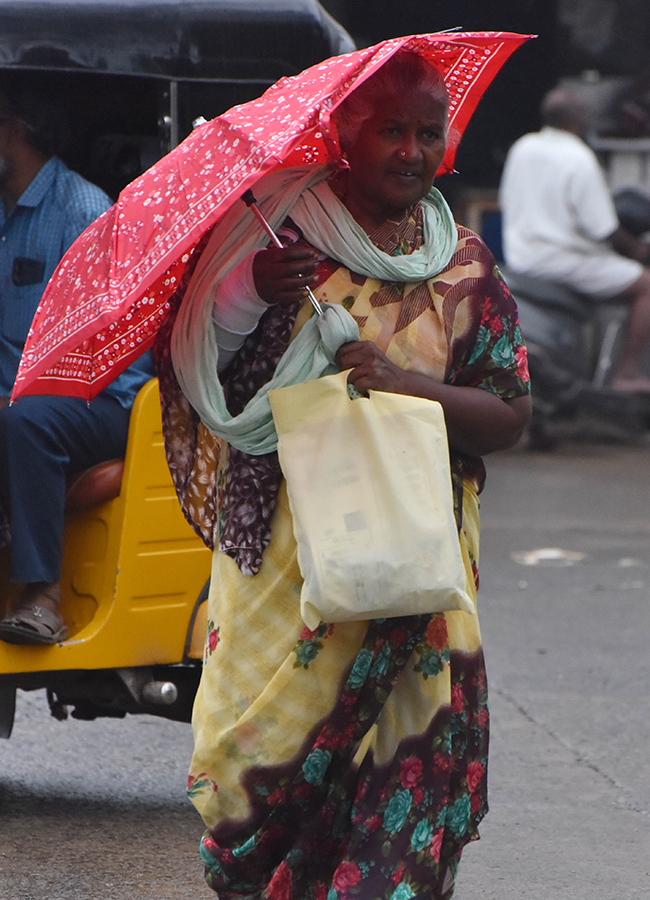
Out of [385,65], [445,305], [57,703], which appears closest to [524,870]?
[57,703]

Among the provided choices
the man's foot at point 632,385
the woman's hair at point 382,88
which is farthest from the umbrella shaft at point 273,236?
the man's foot at point 632,385

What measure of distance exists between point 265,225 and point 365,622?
2.46 ft

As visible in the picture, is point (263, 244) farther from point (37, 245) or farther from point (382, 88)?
point (37, 245)

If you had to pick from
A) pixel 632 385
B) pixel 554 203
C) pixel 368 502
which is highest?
pixel 368 502

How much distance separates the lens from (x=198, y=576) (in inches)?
161

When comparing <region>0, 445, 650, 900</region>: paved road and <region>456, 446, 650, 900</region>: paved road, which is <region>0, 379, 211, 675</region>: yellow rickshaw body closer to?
<region>0, 445, 650, 900</region>: paved road

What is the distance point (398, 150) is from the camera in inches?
112

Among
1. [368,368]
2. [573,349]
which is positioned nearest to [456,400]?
[368,368]

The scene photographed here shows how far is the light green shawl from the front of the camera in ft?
9.32

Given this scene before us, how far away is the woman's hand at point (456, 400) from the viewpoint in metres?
2.77

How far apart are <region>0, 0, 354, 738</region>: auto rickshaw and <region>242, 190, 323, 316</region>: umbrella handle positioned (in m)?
1.28

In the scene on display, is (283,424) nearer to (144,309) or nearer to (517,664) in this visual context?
(144,309)

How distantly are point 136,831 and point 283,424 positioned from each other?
1.65m

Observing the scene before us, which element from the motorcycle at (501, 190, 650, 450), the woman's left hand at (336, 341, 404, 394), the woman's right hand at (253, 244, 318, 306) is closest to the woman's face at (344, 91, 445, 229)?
the woman's right hand at (253, 244, 318, 306)
